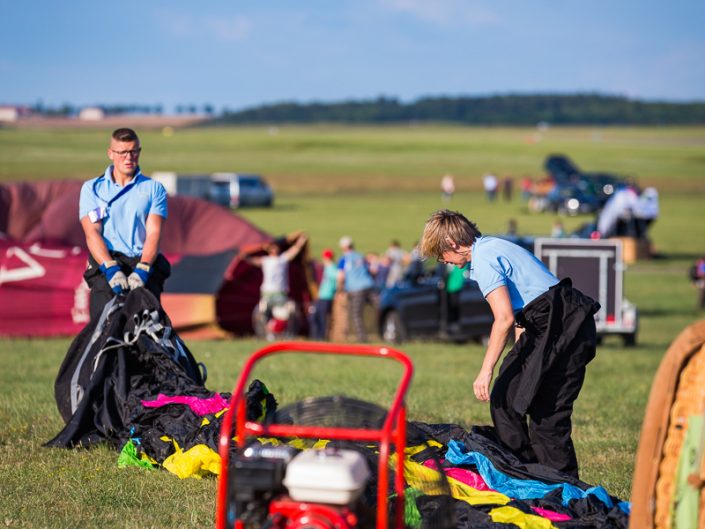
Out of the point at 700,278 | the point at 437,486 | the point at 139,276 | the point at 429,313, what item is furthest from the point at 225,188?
the point at 437,486

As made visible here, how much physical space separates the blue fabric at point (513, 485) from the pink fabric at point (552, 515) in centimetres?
11

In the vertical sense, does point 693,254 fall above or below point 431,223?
below

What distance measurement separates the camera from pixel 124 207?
741 cm

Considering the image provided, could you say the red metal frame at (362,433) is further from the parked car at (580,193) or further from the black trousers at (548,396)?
the parked car at (580,193)

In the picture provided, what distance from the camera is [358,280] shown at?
1891 cm

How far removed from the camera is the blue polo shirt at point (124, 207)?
7.39 m

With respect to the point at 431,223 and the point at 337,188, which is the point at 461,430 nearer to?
the point at 431,223

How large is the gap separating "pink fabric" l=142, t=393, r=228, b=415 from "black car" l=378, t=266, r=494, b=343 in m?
10.7

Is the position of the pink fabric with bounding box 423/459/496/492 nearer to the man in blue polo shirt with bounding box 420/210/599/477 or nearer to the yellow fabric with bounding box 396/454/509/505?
the yellow fabric with bounding box 396/454/509/505

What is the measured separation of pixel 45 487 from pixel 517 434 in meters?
2.51

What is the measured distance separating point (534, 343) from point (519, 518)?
3.59 ft

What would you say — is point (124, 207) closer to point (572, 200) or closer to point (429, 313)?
point (429, 313)

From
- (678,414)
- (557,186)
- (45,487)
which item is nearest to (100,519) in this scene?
(45,487)

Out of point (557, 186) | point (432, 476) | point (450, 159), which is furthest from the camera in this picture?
point (450, 159)
